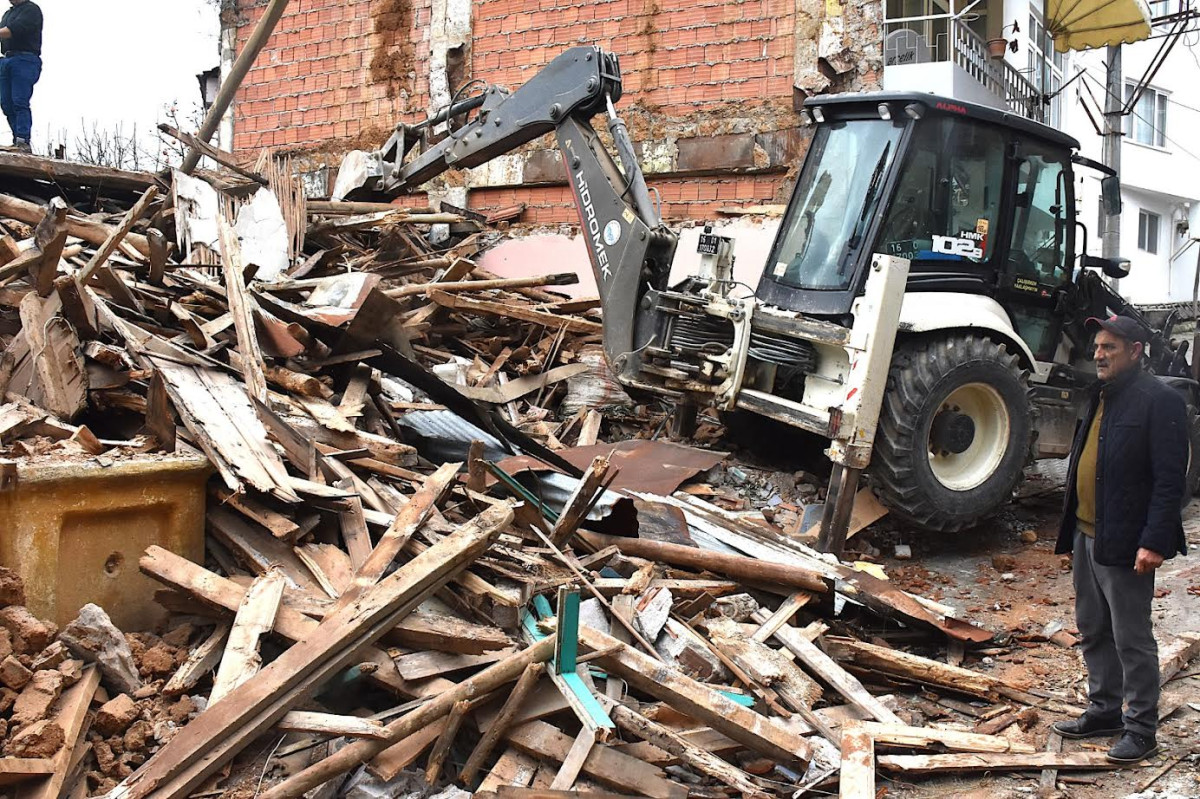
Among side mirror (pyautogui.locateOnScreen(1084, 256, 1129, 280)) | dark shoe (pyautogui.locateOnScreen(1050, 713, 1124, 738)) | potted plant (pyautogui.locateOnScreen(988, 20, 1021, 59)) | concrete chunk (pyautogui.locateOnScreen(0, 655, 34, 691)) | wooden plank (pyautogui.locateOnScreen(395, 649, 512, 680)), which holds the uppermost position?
potted plant (pyautogui.locateOnScreen(988, 20, 1021, 59))

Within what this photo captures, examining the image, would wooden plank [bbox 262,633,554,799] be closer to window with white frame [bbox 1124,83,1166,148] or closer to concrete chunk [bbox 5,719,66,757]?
concrete chunk [bbox 5,719,66,757]

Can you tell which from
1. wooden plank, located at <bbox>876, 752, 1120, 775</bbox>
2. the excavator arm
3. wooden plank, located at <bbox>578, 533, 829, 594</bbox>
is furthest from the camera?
the excavator arm

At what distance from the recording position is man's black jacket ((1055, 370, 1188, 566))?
13.4ft

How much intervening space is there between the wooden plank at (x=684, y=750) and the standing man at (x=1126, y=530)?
5.29 ft

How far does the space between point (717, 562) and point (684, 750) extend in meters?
1.67

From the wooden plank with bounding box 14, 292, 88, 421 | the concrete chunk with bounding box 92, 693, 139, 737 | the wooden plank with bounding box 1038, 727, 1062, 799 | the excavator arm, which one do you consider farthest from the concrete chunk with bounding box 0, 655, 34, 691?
the excavator arm

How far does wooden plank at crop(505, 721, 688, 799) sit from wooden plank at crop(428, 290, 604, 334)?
5751mm

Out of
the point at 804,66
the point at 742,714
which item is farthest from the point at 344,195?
the point at 742,714

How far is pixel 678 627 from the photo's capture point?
4602mm

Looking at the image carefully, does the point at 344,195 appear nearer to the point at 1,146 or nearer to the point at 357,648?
the point at 1,146

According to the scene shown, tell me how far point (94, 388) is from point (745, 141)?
7776 millimetres

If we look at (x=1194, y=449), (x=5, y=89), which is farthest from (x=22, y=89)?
(x=1194, y=449)

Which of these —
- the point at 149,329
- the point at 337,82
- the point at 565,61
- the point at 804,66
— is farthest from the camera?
the point at 337,82

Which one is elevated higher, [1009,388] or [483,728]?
[1009,388]
